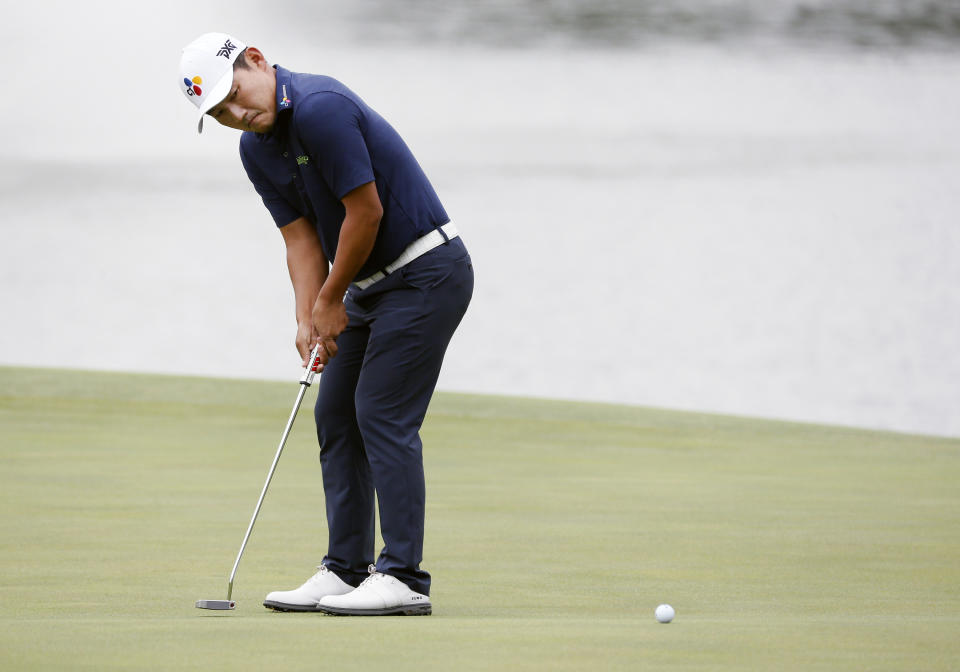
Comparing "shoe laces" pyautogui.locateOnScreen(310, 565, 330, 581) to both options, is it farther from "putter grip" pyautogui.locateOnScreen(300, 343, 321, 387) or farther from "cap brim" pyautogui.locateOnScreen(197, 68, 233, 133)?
"cap brim" pyautogui.locateOnScreen(197, 68, 233, 133)

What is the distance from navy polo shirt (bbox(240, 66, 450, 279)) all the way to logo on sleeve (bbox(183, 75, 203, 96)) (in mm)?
162

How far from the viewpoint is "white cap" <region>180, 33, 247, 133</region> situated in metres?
3.10

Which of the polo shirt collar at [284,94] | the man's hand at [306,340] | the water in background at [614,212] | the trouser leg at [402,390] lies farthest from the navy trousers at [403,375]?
the water in background at [614,212]

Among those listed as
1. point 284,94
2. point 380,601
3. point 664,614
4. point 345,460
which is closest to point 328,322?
point 345,460

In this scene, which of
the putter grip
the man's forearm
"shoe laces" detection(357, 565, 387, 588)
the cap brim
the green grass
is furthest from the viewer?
the man's forearm

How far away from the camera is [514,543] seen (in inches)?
173

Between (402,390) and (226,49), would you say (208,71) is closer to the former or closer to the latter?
(226,49)

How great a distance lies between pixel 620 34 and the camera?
2403 cm

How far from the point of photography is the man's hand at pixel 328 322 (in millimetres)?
3256

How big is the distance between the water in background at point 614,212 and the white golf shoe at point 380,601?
1290 cm

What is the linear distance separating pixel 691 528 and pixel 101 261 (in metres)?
17.1

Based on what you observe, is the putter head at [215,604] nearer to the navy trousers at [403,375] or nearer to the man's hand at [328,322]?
the navy trousers at [403,375]

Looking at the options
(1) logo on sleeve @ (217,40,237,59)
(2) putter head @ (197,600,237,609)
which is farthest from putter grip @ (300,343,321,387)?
(1) logo on sleeve @ (217,40,237,59)

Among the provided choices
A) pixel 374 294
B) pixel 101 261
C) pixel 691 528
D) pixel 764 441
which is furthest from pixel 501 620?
pixel 101 261
